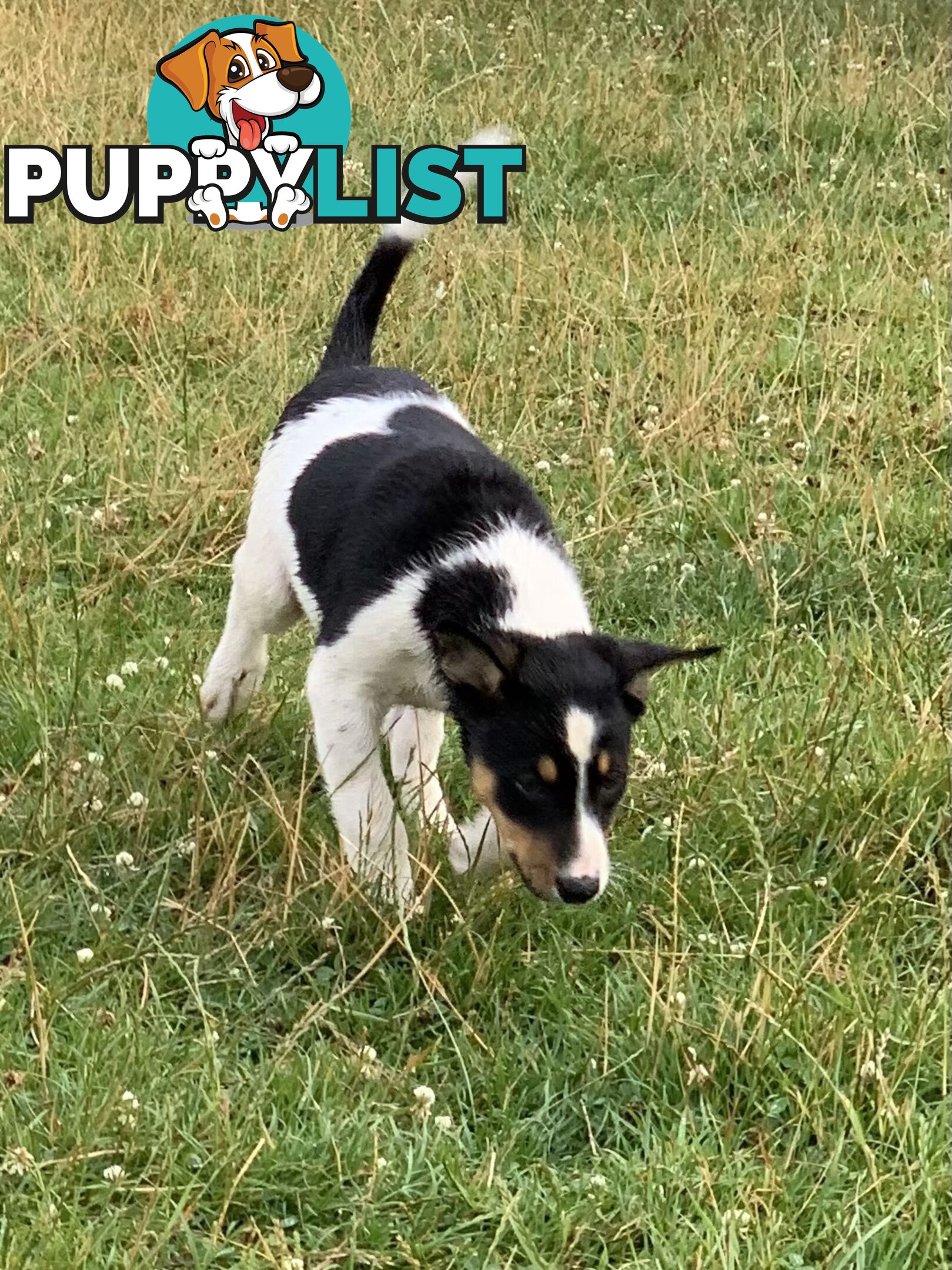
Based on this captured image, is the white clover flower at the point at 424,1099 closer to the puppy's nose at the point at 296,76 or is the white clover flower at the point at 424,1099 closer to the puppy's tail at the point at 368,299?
the puppy's tail at the point at 368,299

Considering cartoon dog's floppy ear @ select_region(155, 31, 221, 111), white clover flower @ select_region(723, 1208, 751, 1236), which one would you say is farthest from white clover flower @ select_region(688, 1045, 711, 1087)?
cartoon dog's floppy ear @ select_region(155, 31, 221, 111)

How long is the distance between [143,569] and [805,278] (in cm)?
348

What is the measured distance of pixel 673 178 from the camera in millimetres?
7395

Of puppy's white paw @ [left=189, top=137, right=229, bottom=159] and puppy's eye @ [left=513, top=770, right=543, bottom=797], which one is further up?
puppy's white paw @ [left=189, top=137, right=229, bottom=159]

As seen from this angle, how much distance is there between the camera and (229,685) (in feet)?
12.8

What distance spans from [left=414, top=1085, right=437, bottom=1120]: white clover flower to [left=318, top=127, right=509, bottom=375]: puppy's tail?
2311mm

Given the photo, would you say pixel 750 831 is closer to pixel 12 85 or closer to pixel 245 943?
pixel 245 943

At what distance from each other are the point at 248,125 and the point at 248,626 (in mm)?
3336

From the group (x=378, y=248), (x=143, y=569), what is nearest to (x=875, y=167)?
(x=378, y=248)

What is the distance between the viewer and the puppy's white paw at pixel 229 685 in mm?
3838

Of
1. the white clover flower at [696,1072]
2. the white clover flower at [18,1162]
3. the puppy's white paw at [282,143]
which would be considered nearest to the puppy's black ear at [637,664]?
the white clover flower at [696,1072]

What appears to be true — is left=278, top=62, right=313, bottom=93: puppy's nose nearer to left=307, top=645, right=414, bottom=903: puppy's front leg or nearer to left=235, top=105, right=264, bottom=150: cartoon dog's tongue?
left=235, top=105, right=264, bottom=150: cartoon dog's tongue

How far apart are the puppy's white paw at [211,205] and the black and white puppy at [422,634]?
8.40ft

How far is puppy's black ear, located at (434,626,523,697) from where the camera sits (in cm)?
291
